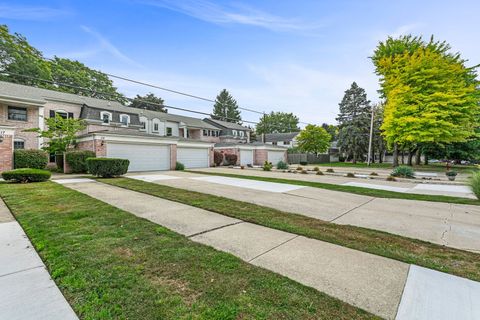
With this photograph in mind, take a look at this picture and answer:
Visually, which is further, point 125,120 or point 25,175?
point 125,120

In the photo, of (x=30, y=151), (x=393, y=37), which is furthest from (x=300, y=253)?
(x=393, y=37)

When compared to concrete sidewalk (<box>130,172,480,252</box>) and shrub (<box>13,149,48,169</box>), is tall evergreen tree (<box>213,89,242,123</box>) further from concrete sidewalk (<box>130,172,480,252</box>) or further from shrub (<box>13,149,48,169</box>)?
concrete sidewalk (<box>130,172,480,252</box>)

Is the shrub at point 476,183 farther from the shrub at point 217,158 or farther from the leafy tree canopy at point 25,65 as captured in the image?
the leafy tree canopy at point 25,65

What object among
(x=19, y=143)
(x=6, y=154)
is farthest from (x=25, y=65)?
(x=6, y=154)

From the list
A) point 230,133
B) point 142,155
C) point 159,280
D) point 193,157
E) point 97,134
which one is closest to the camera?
point 159,280

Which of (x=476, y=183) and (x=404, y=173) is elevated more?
(x=476, y=183)

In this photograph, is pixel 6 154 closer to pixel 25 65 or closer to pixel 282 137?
pixel 25 65

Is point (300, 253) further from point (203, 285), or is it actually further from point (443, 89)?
point (443, 89)

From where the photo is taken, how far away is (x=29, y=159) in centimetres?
1416

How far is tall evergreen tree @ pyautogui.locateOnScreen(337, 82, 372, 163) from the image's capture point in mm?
30453

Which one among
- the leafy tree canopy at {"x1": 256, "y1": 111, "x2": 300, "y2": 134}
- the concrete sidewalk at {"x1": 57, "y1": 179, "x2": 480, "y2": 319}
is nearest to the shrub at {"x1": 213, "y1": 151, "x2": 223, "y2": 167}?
the concrete sidewalk at {"x1": 57, "y1": 179, "x2": 480, "y2": 319}

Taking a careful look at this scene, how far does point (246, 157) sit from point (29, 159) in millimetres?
18862

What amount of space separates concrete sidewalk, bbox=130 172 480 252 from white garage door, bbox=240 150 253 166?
17.6 meters

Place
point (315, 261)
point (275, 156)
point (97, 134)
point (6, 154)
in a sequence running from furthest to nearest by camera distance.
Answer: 1. point (275, 156)
2. point (97, 134)
3. point (6, 154)
4. point (315, 261)
